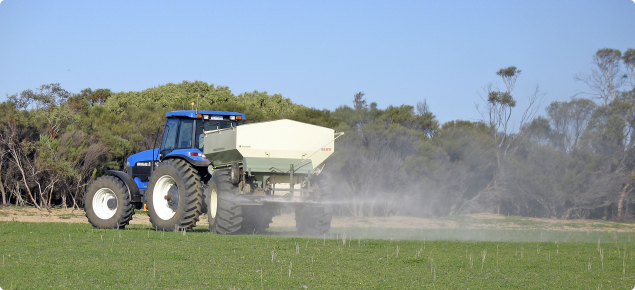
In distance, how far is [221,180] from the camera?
15.4 meters

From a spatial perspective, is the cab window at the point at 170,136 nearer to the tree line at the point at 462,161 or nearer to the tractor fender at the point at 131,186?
the tractor fender at the point at 131,186

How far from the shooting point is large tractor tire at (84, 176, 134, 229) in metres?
17.8

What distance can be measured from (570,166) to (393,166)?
10842mm

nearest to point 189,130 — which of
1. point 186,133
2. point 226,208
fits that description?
point 186,133

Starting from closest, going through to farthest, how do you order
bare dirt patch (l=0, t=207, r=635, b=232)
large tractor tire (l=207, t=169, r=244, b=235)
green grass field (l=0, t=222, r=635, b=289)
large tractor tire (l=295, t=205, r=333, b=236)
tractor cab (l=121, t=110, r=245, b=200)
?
green grass field (l=0, t=222, r=635, b=289), large tractor tire (l=207, t=169, r=244, b=235), large tractor tire (l=295, t=205, r=333, b=236), tractor cab (l=121, t=110, r=245, b=200), bare dirt patch (l=0, t=207, r=635, b=232)

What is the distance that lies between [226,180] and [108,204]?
5.10 metres

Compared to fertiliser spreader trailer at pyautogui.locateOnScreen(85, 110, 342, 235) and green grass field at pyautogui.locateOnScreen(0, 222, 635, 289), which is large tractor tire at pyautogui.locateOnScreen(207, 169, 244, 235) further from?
green grass field at pyautogui.locateOnScreen(0, 222, 635, 289)

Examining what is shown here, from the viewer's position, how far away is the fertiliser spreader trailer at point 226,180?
50.4 ft

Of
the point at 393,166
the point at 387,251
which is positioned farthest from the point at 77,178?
the point at 387,251

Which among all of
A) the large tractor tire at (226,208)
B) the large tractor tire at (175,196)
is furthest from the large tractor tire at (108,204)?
the large tractor tire at (226,208)

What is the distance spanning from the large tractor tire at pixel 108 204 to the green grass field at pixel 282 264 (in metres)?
2.73

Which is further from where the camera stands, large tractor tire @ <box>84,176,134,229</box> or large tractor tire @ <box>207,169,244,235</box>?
large tractor tire @ <box>84,176,134,229</box>

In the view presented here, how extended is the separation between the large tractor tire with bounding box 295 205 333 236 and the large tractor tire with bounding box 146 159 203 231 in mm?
2671

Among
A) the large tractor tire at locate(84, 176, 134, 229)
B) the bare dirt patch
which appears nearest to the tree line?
the bare dirt patch
